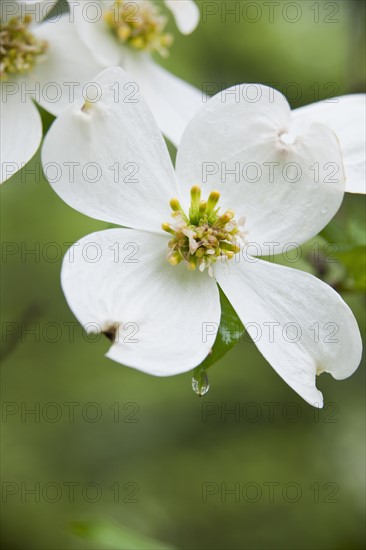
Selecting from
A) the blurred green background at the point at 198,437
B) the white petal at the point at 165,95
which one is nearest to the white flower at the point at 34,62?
the white petal at the point at 165,95

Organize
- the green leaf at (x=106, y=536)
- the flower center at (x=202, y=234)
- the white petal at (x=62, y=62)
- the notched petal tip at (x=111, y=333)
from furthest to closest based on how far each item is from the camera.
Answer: the green leaf at (x=106, y=536), the white petal at (x=62, y=62), the flower center at (x=202, y=234), the notched petal tip at (x=111, y=333)

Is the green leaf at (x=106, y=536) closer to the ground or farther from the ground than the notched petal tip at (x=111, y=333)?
closer to the ground

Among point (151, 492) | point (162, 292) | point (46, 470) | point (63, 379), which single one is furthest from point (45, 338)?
point (162, 292)

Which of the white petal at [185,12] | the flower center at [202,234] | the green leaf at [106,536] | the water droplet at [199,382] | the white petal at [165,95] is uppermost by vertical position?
the white petal at [185,12]

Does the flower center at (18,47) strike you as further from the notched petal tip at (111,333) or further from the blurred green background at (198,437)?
the blurred green background at (198,437)

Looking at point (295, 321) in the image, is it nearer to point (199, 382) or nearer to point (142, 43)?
point (199, 382)

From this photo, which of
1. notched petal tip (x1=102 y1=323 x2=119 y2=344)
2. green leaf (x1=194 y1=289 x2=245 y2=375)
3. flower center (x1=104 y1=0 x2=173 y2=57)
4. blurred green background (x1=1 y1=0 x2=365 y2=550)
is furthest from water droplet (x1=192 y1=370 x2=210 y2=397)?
blurred green background (x1=1 y1=0 x2=365 y2=550)

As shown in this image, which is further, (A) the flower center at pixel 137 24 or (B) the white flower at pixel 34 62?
(A) the flower center at pixel 137 24
